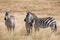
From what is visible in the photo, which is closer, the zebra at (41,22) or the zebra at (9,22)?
the zebra at (41,22)

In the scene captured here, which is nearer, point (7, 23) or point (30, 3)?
point (7, 23)

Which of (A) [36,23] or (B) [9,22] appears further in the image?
(B) [9,22]

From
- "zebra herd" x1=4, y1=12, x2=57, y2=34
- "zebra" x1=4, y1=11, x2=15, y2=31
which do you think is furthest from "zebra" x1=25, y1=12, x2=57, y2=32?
"zebra" x1=4, y1=11, x2=15, y2=31

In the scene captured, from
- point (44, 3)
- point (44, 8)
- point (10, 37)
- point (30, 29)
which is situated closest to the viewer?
point (10, 37)

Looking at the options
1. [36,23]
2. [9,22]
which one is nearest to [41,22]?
[36,23]

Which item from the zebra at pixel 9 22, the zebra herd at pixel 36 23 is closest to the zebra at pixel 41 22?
the zebra herd at pixel 36 23

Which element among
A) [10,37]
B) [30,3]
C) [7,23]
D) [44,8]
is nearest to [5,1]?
[30,3]

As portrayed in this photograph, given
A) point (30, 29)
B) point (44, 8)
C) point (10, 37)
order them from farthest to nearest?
point (44, 8), point (30, 29), point (10, 37)

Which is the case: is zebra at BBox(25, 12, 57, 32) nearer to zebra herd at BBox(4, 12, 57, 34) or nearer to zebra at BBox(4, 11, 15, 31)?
zebra herd at BBox(4, 12, 57, 34)

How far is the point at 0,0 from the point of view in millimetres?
39312

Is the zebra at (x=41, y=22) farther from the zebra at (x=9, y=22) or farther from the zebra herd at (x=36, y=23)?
the zebra at (x=9, y=22)

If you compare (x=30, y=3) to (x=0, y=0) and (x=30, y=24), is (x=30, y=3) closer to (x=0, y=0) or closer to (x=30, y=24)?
(x=0, y=0)

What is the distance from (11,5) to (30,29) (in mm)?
23576

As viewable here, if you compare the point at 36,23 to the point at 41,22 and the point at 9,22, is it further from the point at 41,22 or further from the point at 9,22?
the point at 9,22
